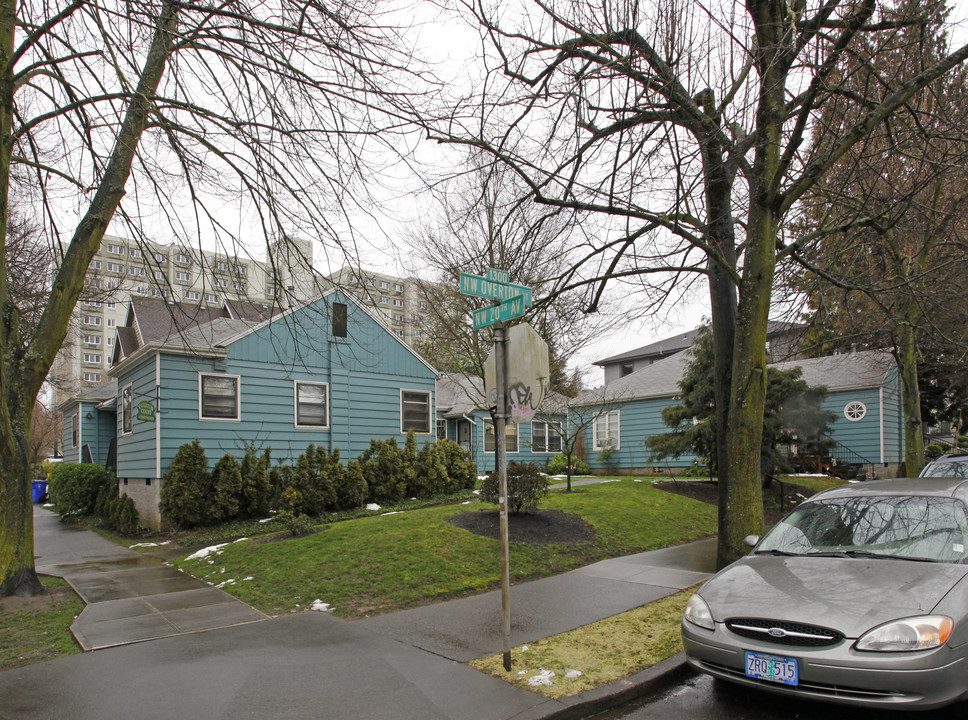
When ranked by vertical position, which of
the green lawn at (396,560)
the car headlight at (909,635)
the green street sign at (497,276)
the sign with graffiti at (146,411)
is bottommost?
the green lawn at (396,560)

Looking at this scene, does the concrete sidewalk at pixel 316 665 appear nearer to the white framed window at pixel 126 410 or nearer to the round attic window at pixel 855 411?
the white framed window at pixel 126 410

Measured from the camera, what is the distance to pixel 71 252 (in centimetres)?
786

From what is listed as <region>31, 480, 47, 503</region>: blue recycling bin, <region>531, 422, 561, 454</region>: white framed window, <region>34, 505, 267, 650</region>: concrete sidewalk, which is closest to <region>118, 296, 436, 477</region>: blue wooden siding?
<region>34, 505, 267, 650</region>: concrete sidewalk

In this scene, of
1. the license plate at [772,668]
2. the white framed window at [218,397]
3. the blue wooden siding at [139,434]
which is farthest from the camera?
the white framed window at [218,397]

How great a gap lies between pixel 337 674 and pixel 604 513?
8.11 m

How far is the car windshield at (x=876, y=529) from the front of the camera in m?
4.77

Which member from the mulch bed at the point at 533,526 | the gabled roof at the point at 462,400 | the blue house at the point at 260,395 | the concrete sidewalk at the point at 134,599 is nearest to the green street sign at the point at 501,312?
the concrete sidewalk at the point at 134,599

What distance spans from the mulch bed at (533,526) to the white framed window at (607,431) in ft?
56.6

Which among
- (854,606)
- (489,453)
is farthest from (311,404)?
(854,606)

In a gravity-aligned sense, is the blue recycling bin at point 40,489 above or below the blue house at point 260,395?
below

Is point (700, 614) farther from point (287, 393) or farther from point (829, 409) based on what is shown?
point (829, 409)

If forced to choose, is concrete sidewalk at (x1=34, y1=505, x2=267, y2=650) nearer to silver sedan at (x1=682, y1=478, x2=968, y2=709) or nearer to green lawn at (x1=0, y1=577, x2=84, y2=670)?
green lawn at (x1=0, y1=577, x2=84, y2=670)

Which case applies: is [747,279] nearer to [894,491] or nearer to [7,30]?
[894,491]

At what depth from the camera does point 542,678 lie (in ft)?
15.9
